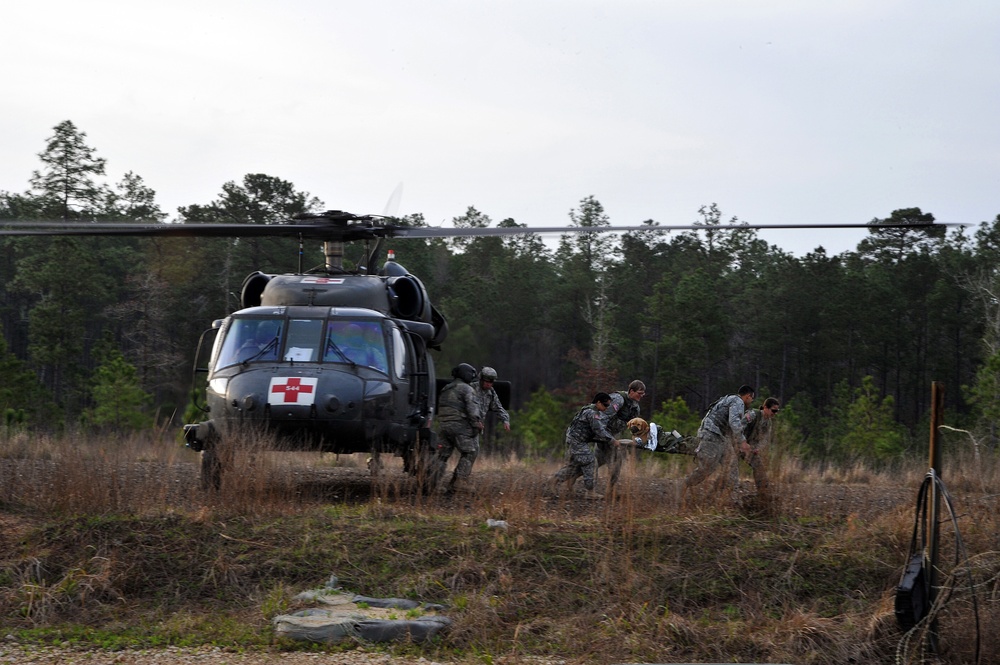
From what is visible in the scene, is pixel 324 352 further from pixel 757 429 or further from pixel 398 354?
pixel 757 429

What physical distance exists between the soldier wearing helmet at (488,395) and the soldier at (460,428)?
0.44 m

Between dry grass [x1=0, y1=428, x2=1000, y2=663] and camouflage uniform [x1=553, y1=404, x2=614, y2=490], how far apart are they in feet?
2.92

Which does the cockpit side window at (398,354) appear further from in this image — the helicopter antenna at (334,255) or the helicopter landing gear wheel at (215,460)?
the helicopter landing gear wheel at (215,460)

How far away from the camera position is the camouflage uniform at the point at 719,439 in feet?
37.1

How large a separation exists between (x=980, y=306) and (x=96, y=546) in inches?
1597

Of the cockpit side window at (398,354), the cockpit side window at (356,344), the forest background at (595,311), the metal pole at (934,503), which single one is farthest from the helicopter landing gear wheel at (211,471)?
the forest background at (595,311)

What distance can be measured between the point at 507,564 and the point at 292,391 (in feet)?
10.6

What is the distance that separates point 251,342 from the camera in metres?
12.1

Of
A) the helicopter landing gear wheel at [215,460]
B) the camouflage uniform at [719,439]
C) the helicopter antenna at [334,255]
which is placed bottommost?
the helicopter landing gear wheel at [215,460]

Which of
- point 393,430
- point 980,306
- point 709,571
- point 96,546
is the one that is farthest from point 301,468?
point 980,306

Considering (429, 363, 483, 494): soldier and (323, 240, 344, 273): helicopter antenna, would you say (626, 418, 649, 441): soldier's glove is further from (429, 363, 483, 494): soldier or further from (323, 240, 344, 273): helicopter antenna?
(323, 240, 344, 273): helicopter antenna

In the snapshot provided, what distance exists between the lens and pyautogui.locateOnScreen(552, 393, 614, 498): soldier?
12.3 metres

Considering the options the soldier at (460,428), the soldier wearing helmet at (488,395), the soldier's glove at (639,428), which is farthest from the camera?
the soldier wearing helmet at (488,395)

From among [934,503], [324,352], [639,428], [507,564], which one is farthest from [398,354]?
[934,503]
